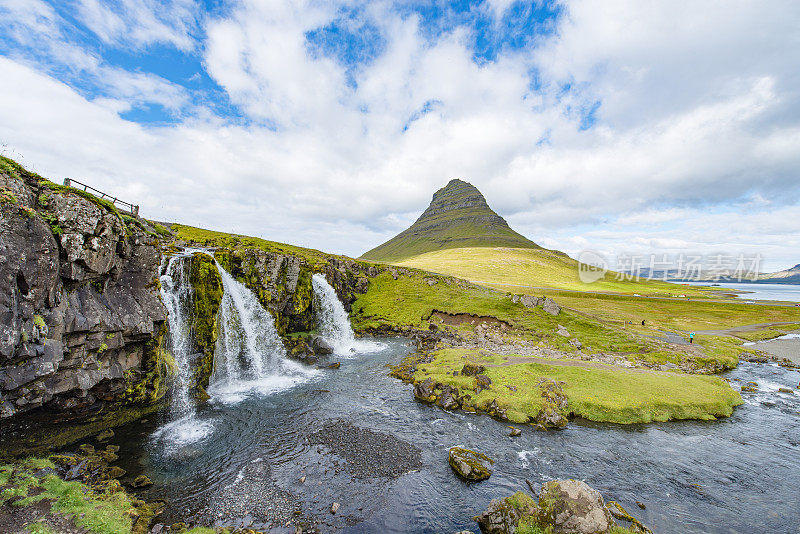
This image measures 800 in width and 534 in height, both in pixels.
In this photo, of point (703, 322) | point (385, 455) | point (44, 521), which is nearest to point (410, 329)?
point (385, 455)

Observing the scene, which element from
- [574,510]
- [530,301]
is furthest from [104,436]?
[530,301]

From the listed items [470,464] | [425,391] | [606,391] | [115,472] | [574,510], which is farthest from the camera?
[425,391]

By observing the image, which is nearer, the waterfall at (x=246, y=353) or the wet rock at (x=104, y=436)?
the wet rock at (x=104, y=436)

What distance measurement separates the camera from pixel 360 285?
79.2 m

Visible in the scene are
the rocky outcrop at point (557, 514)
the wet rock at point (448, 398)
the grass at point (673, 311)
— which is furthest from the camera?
the grass at point (673, 311)

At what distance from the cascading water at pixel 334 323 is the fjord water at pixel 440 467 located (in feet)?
65.9

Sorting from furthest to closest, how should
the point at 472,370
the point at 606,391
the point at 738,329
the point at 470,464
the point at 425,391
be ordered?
1. the point at 738,329
2. the point at 472,370
3. the point at 425,391
4. the point at 606,391
5. the point at 470,464

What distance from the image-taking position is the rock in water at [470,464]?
2094cm

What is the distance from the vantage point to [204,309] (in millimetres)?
35250

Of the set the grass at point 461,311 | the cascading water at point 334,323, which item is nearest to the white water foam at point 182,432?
the cascading water at point 334,323

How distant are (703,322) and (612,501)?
10417cm

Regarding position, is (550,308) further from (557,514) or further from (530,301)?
(557,514)

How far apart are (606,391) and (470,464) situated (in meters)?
20.5

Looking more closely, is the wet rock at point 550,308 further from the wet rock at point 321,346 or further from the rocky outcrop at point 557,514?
the rocky outcrop at point 557,514
